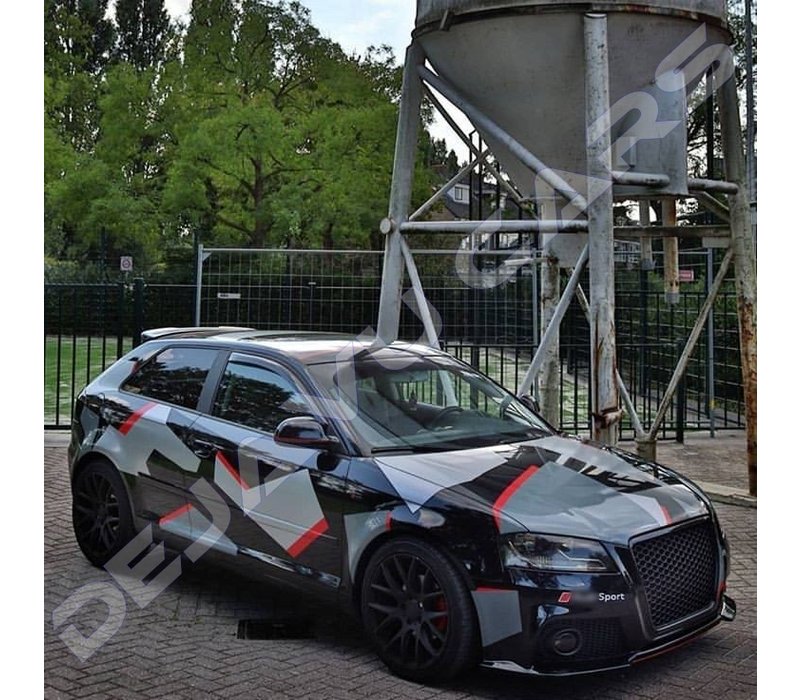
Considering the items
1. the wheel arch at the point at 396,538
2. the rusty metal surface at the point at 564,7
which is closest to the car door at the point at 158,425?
the wheel arch at the point at 396,538

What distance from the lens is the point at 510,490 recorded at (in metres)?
3.75

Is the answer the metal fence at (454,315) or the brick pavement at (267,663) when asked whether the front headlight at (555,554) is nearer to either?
the brick pavement at (267,663)

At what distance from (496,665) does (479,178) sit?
4.60 m

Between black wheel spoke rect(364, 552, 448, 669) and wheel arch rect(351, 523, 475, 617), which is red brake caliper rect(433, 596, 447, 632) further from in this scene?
wheel arch rect(351, 523, 475, 617)

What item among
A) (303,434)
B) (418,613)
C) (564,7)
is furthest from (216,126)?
(418,613)

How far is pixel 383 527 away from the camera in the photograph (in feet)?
12.4

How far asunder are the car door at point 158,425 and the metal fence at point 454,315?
11.7 feet

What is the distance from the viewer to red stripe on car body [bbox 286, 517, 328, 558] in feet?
13.2

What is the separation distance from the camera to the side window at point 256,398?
14.5ft

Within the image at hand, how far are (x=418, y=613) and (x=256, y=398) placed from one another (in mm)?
1430

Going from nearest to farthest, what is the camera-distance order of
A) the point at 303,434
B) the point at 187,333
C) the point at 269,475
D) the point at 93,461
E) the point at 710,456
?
1. the point at 303,434
2. the point at 269,475
3. the point at 93,461
4. the point at 187,333
5. the point at 710,456

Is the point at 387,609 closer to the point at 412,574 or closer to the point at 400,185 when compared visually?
the point at 412,574

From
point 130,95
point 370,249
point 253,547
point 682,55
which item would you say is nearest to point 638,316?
point 370,249
